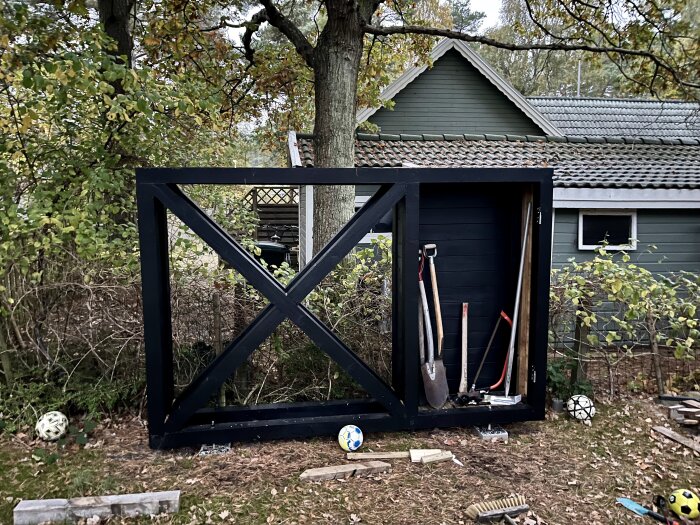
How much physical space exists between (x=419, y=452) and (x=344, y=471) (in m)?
0.61

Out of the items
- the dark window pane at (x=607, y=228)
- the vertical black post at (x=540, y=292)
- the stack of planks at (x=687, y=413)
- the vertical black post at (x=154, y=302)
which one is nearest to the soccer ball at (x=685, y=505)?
the vertical black post at (x=540, y=292)

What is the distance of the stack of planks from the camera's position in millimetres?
4375

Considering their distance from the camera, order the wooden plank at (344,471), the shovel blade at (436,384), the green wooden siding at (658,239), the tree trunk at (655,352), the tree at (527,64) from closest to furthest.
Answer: the wooden plank at (344,471) → the shovel blade at (436,384) → the tree trunk at (655,352) → the green wooden siding at (658,239) → the tree at (527,64)

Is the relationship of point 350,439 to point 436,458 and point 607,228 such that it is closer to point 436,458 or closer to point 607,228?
point 436,458

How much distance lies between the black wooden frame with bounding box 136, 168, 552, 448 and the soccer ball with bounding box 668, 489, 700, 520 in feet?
4.08

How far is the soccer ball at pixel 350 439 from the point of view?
156 inches

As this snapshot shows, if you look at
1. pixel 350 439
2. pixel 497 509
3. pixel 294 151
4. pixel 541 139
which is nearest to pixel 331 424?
pixel 350 439

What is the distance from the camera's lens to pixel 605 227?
877 centimetres

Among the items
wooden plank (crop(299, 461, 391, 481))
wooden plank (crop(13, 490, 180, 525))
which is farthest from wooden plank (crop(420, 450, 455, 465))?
wooden plank (crop(13, 490, 180, 525))

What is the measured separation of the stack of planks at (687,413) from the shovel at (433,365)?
6.66 feet

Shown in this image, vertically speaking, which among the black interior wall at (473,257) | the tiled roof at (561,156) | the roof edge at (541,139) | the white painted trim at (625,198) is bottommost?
the black interior wall at (473,257)

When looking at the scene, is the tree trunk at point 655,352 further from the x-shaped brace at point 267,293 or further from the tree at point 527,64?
the tree at point 527,64

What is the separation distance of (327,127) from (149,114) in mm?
2687

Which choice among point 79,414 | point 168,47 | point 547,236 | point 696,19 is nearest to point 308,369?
point 79,414
